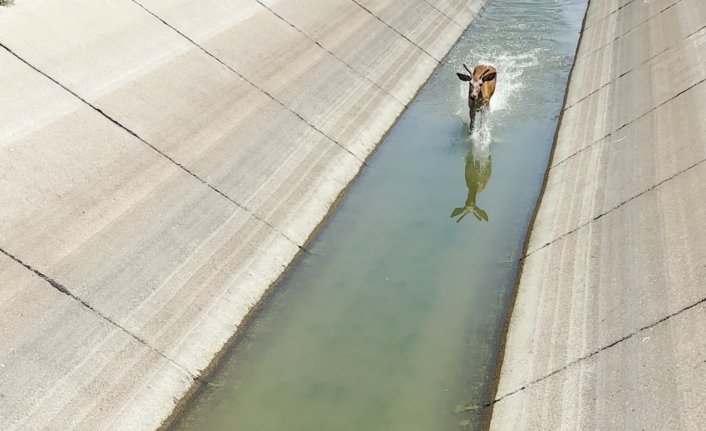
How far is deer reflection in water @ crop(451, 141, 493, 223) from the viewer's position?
53.0 ft

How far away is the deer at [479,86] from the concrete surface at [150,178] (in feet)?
9.86

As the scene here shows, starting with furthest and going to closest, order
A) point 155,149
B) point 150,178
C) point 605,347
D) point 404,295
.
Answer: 1. point 155,149
2. point 150,178
3. point 404,295
4. point 605,347

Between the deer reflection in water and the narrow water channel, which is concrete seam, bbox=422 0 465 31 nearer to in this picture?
the narrow water channel

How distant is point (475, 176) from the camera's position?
17.7 metres

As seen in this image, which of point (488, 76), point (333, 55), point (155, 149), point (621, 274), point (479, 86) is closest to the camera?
point (621, 274)

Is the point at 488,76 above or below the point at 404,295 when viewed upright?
above

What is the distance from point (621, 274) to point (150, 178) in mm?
9595

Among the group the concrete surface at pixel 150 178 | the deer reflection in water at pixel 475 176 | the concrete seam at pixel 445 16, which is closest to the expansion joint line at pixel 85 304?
the concrete surface at pixel 150 178

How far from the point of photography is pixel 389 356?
11977 millimetres

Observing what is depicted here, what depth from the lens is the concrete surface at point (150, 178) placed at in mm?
10594

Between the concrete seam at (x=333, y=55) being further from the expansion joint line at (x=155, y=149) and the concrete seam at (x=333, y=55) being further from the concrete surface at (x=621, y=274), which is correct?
the expansion joint line at (x=155, y=149)

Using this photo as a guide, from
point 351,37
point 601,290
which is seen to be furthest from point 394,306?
point 351,37

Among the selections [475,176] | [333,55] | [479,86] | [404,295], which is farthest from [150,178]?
[333,55]

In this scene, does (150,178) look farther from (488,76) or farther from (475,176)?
(488,76)
